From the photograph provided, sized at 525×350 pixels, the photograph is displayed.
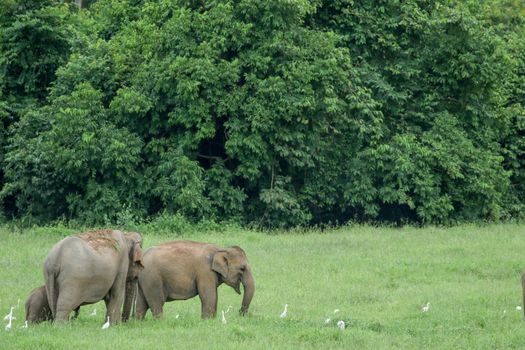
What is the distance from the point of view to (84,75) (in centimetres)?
2541

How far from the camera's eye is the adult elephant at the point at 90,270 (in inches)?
465

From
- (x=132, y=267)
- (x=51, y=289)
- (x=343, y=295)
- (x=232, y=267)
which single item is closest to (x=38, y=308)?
(x=51, y=289)

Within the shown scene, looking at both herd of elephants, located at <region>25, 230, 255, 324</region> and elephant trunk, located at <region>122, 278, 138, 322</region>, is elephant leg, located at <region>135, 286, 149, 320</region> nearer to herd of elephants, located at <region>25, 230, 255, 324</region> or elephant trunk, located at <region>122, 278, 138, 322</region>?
herd of elephants, located at <region>25, 230, 255, 324</region>

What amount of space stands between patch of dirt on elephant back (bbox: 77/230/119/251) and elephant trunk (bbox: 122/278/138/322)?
0.80m

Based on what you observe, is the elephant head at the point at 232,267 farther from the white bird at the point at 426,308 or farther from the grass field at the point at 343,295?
the white bird at the point at 426,308

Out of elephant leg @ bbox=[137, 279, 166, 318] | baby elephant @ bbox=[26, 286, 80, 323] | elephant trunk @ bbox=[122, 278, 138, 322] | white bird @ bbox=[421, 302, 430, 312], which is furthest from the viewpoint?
white bird @ bbox=[421, 302, 430, 312]

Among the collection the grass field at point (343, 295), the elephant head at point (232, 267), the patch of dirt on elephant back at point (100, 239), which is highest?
the patch of dirt on elephant back at point (100, 239)

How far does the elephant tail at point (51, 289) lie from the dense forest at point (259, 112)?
Result: 11.4m

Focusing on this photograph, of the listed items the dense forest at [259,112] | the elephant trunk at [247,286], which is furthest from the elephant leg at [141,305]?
the dense forest at [259,112]

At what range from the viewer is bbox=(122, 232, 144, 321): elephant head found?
12852mm

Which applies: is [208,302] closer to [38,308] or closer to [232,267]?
[232,267]

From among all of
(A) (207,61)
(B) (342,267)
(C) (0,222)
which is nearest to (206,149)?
(A) (207,61)

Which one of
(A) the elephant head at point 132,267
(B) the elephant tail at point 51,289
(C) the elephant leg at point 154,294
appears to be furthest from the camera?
(C) the elephant leg at point 154,294

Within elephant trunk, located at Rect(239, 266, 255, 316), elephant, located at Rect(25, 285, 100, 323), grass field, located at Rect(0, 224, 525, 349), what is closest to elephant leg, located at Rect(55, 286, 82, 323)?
grass field, located at Rect(0, 224, 525, 349)
